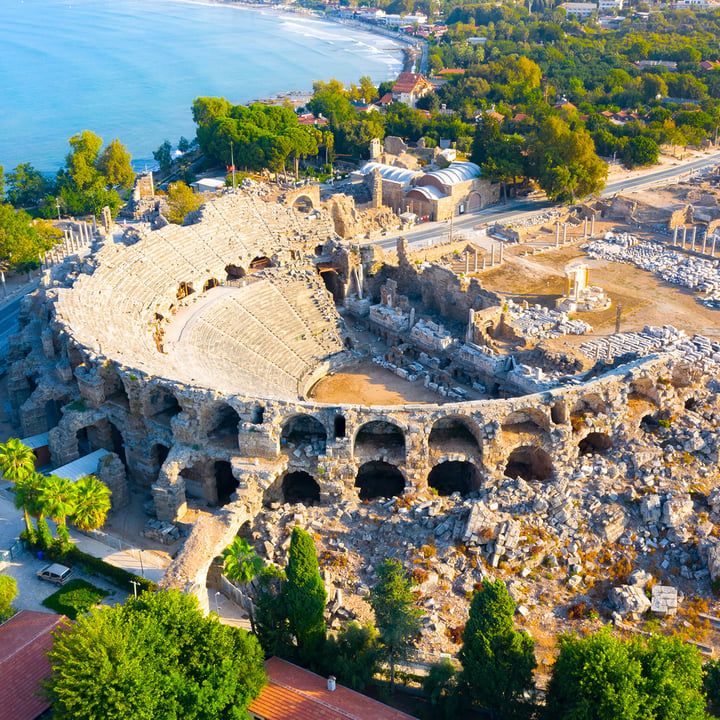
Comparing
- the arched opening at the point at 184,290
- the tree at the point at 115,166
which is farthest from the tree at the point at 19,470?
the tree at the point at 115,166

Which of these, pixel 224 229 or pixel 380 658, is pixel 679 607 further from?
pixel 224 229

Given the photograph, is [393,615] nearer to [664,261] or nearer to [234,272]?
[234,272]

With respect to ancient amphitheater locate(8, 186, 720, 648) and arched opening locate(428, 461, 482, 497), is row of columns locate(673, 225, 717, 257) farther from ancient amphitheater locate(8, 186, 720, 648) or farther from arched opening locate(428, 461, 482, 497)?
arched opening locate(428, 461, 482, 497)

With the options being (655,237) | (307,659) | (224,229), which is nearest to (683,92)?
(655,237)

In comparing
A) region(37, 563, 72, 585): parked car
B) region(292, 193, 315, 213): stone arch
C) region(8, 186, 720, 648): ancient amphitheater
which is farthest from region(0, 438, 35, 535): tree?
region(292, 193, 315, 213): stone arch

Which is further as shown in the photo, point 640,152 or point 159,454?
point 640,152

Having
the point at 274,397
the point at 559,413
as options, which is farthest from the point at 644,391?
the point at 274,397
